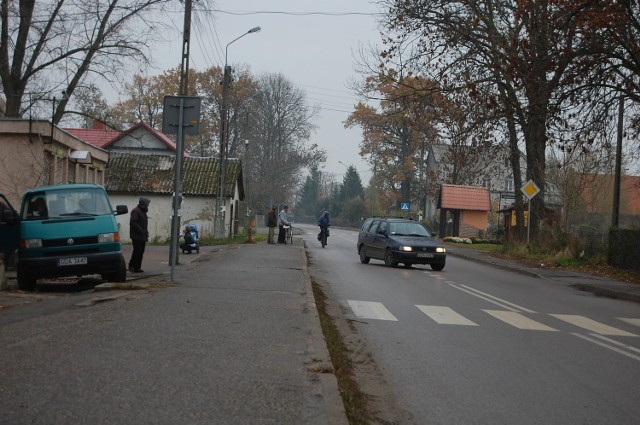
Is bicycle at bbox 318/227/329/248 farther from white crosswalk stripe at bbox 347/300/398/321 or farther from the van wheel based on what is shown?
the van wheel

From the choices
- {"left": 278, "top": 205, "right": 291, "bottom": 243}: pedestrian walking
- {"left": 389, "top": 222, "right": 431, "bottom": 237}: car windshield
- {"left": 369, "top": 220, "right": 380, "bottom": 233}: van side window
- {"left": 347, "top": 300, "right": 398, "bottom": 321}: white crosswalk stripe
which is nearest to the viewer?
{"left": 347, "top": 300, "right": 398, "bottom": 321}: white crosswalk stripe

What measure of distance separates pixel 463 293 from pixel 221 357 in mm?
9976

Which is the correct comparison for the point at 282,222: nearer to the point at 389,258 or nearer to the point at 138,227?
the point at 389,258

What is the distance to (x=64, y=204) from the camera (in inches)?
554

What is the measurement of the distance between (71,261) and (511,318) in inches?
307

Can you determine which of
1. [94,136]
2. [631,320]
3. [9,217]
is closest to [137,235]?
[9,217]

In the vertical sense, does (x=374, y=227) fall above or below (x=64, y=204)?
below

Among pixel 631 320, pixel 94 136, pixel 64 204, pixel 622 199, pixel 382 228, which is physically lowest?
pixel 631 320

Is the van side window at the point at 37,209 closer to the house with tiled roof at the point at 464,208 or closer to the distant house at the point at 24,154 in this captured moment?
the distant house at the point at 24,154

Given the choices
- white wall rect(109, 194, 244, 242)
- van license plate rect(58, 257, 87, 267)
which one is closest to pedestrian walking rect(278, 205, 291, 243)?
white wall rect(109, 194, 244, 242)

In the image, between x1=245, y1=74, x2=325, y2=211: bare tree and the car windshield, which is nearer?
the car windshield

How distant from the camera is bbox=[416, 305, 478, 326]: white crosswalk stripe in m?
10.8

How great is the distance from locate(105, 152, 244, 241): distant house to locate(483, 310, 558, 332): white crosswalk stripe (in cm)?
2916

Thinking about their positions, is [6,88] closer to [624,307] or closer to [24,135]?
[24,135]
